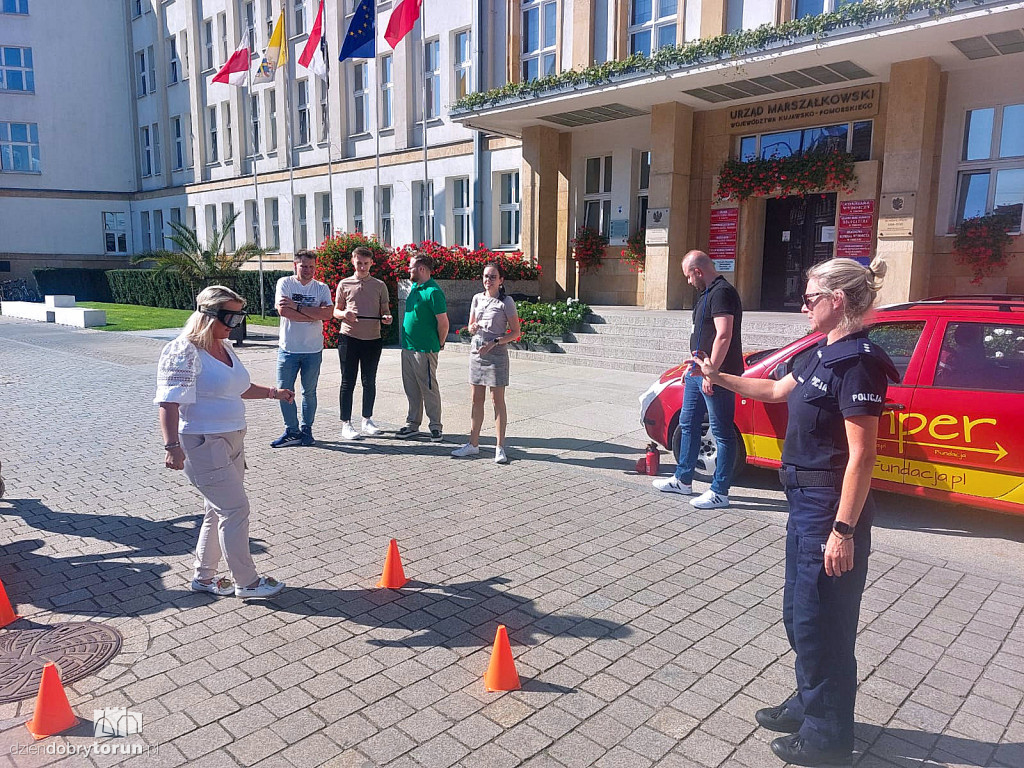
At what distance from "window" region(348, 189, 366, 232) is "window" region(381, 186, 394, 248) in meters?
1.20

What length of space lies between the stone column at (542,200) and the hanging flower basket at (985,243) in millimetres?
9506

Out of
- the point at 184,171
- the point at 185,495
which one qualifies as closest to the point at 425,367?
the point at 185,495

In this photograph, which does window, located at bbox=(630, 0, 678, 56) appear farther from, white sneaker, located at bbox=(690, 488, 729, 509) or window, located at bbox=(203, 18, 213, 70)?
window, located at bbox=(203, 18, 213, 70)

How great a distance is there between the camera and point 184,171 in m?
38.1

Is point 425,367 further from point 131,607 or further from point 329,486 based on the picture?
point 131,607

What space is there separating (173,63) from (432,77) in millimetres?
20760

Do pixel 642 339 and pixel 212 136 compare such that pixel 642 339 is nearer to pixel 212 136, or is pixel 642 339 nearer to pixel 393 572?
pixel 393 572

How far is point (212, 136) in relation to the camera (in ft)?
117

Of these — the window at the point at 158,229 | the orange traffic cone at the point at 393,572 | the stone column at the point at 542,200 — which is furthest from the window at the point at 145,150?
the orange traffic cone at the point at 393,572

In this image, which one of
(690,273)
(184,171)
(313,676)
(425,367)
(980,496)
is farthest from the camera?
(184,171)

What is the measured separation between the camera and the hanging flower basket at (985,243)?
13359mm

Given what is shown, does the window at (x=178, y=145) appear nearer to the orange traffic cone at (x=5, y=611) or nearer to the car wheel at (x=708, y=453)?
the car wheel at (x=708, y=453)

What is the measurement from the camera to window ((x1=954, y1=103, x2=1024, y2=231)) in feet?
44.4

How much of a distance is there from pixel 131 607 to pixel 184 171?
38.9 metres
